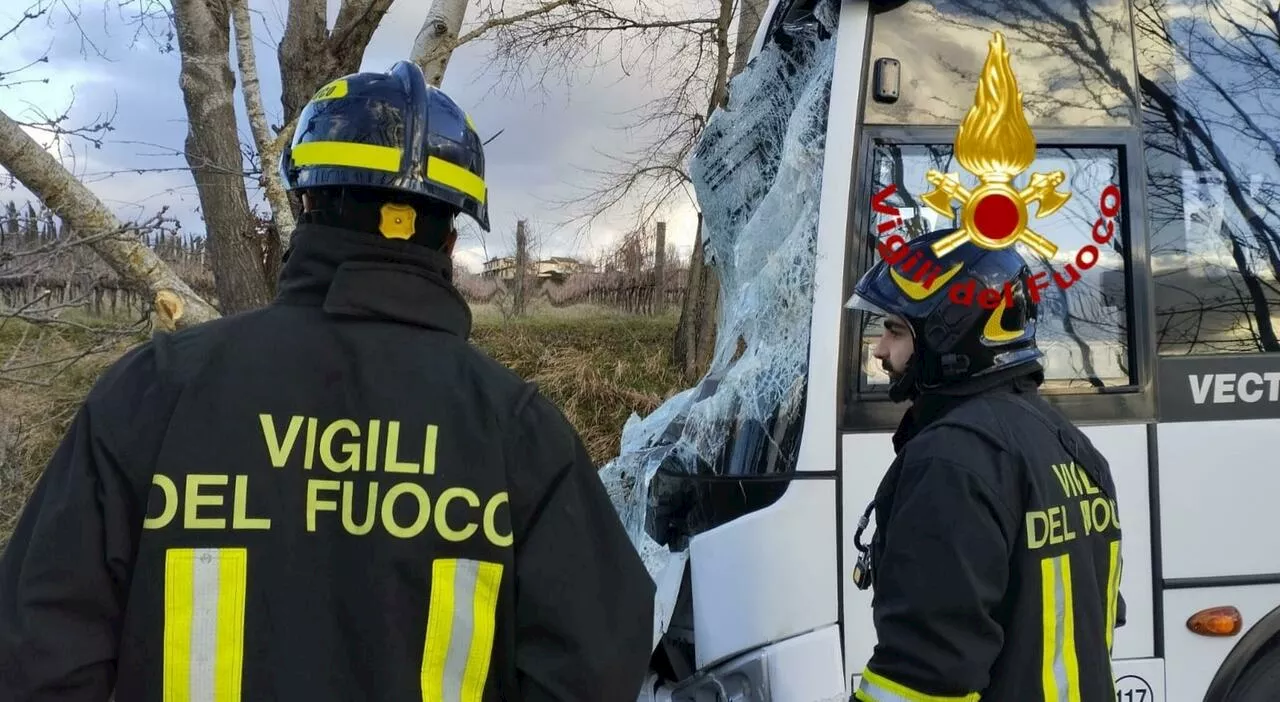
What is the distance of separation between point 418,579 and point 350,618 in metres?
0.11

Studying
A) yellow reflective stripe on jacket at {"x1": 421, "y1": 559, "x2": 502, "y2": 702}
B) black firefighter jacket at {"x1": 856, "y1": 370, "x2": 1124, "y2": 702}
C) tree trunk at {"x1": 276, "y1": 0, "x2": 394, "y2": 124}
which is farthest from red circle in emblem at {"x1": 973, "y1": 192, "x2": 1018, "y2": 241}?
tree trunk at {"x1": 276, "y1": 0, "x2": 394, "y2": 124}

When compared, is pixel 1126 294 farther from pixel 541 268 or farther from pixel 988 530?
pixel 541 268

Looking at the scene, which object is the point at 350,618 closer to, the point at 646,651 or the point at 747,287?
the point at 646,651

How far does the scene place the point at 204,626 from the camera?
4.37ft

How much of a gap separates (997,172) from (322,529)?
2.26 meters

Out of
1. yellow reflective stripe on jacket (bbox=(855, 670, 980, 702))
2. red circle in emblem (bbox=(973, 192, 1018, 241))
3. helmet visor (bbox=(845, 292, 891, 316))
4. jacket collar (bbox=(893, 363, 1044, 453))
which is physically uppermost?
red circle in emblem (bbox=(973, 192, 1018, 241))

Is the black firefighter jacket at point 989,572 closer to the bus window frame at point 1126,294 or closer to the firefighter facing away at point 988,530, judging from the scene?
the firefighter facing away at point 988,530

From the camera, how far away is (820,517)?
2.67 meters

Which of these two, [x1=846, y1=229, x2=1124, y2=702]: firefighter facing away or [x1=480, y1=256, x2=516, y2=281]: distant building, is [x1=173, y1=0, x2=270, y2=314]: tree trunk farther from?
[x1=480, y1=256, x2=516, y2=281]: distant building

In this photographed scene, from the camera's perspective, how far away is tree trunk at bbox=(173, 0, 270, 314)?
16.2ft

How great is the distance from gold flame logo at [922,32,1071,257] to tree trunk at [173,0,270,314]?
144 inches

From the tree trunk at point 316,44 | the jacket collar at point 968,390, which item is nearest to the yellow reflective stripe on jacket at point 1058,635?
the jacket collar at point 968,390

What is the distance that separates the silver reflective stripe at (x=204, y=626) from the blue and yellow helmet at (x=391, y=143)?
608 mm

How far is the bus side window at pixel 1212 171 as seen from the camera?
9.65 feet
